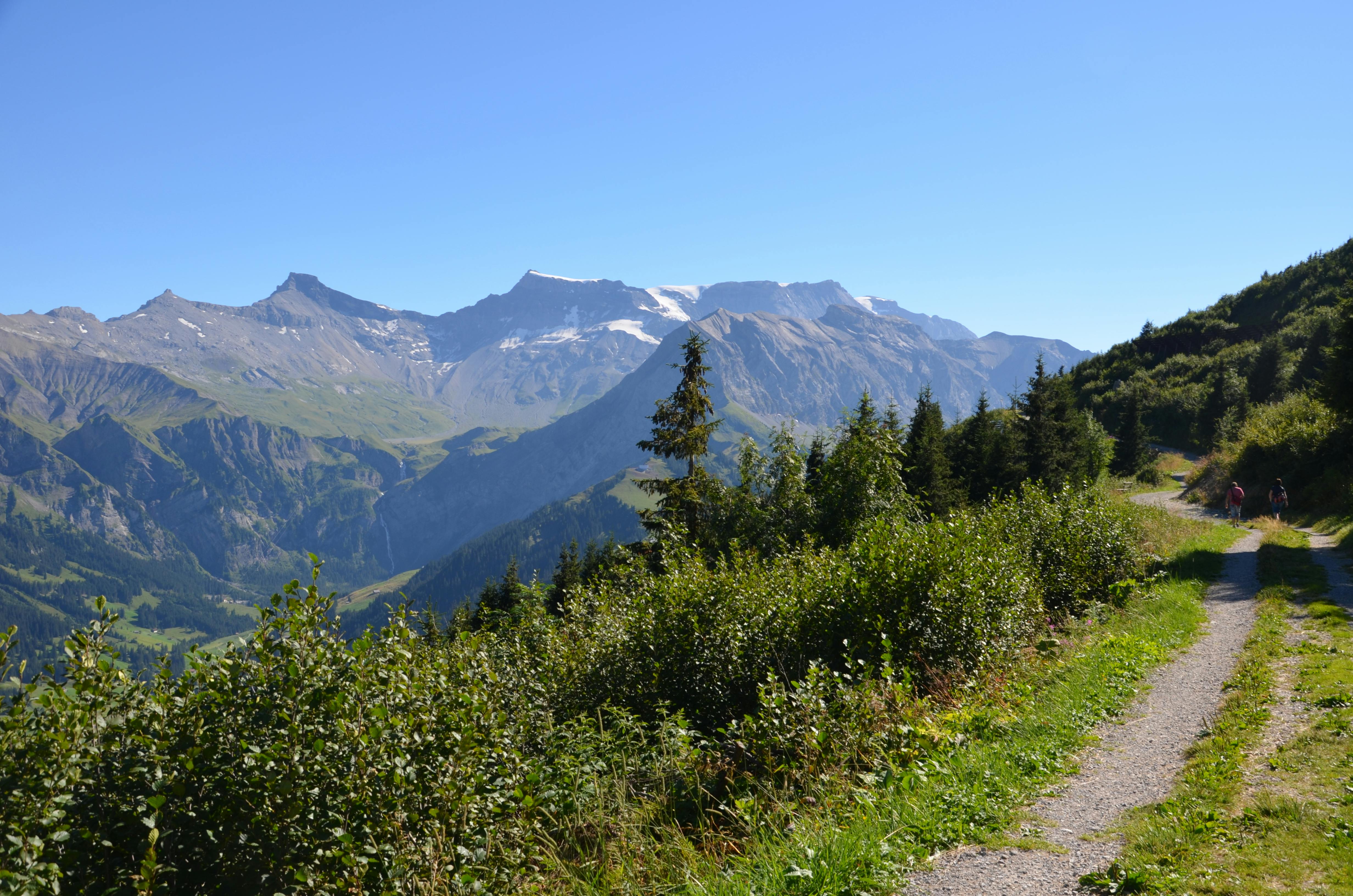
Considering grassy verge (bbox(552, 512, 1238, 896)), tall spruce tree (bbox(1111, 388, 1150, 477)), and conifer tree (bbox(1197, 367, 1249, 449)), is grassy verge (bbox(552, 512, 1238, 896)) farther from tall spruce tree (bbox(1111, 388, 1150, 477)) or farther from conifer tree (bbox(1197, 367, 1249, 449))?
conifer tree (bbox(1197, 367, 1249, 449))

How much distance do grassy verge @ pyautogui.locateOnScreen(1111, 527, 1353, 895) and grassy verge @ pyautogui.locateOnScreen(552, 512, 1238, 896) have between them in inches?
46.4

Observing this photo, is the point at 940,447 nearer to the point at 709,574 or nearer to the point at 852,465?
the point at 852,465

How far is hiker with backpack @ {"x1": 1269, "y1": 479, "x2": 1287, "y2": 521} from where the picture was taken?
33.0 metres

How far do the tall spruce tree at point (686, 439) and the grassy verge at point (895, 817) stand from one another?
20076 mm

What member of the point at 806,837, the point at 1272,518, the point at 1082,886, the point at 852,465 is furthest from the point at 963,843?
the point at 1272,518

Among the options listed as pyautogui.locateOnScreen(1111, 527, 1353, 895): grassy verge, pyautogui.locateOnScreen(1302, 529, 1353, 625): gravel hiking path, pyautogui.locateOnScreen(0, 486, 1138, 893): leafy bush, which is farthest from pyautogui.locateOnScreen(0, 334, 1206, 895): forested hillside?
pyautogui.locateOnScreen(1302, 529, 1353, 625): gravel hiking path

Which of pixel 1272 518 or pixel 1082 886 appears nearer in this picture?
pixel 1082 886

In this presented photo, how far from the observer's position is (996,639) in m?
12.8

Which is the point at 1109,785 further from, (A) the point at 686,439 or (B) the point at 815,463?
(B) the point at 815,463

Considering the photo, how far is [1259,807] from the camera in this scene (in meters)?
7.38

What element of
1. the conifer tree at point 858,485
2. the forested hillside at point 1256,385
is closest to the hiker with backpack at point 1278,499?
the forested hillside at point 1256,385

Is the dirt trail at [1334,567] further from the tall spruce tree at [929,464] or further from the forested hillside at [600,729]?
the tall spruce tree at [929,464]

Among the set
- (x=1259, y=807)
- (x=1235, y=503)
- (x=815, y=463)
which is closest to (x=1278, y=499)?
(x=1235, y=503)

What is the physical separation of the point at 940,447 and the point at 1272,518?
52.4 ft
